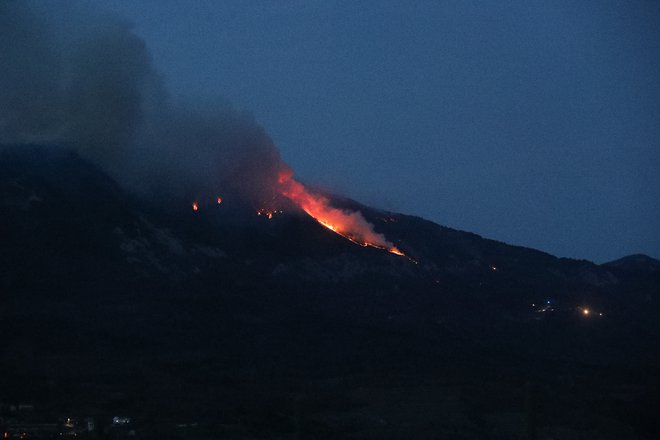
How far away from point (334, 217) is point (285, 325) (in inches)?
1415

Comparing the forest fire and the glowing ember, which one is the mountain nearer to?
the glowing ember

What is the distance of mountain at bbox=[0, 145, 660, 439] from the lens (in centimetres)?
3183

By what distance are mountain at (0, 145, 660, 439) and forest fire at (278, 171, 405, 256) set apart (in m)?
2.38

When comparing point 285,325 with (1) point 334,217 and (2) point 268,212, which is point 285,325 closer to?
(2) point 268,212

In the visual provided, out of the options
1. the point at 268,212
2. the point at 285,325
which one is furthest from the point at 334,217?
the point at 285,325

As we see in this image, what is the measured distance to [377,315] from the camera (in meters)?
63.9

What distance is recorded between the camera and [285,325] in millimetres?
56438

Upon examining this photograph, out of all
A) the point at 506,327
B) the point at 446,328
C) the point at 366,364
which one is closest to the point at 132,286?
the point at 366,364

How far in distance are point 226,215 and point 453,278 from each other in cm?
2349

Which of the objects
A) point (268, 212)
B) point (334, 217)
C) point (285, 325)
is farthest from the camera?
→ point (334, 217)

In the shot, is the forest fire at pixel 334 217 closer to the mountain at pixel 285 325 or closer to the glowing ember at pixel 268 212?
the mountain at pixel 285 325

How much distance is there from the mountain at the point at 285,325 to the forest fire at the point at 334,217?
2.38 meters

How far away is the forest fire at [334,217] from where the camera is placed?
8625cm

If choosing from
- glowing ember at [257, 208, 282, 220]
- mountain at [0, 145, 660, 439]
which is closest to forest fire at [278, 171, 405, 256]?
mountain at [0, 145, 660, 439]
